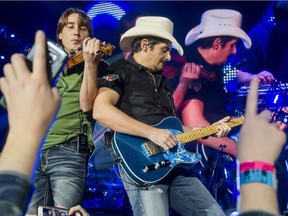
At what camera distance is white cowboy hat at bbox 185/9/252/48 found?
19.6ft

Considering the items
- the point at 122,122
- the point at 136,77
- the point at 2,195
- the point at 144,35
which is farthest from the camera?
A: the point at 144,35

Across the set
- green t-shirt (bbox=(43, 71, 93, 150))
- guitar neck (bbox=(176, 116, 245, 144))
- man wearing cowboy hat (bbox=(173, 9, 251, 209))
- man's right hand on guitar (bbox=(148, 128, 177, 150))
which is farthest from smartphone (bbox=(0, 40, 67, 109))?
man wearing cowboy hat (bbox=(173, 9, 251, 209))

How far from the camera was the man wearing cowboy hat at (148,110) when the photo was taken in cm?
270

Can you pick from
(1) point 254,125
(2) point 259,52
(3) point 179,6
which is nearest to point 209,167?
(2) point 259,52

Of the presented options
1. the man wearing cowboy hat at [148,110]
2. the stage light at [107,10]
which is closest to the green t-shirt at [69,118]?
the man wearing cowboy hat at [148,110]

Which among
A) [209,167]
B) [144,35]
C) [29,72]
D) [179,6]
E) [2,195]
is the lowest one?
[209,167]

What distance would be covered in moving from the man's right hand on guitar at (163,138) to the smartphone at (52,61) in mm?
1750

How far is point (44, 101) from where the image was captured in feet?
3.01

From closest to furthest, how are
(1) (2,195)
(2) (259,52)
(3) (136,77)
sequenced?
1. (1) (2,195)
2. (3) (136,77)
3. (2) (259,52)

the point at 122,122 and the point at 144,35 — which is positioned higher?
the point at 144,35

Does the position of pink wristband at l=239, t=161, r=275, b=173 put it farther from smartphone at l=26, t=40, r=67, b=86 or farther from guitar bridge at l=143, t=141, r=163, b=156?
guitar bridge at l=143, t=141, r=163, b=156

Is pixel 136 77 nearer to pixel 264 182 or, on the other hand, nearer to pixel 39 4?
pixel 264 182

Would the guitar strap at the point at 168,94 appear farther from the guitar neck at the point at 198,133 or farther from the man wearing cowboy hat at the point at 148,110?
the guitar neck at the point at 198,133

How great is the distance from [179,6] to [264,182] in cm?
540
